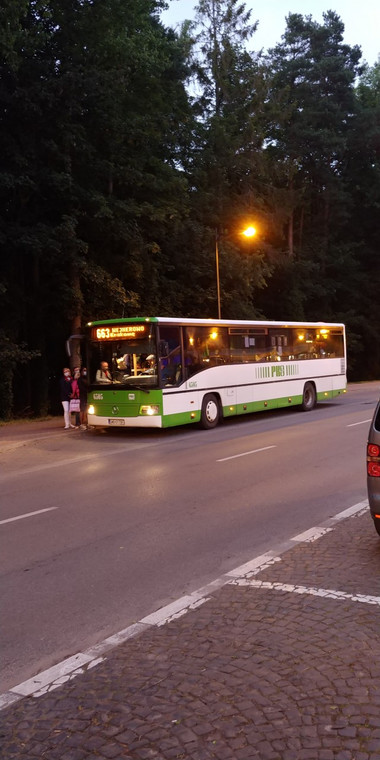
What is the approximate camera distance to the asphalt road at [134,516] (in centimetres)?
507

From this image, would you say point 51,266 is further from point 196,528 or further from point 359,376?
point 359,376

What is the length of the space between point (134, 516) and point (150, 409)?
26.5ft

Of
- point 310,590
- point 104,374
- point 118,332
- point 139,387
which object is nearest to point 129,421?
point 139,387

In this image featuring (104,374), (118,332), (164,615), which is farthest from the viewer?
(104,374)

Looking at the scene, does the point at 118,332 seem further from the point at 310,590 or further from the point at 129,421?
the point at 310,590

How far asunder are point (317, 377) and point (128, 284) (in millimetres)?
8652

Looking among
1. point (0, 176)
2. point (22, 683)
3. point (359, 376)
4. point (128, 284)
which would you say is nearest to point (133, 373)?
point (0, 176)

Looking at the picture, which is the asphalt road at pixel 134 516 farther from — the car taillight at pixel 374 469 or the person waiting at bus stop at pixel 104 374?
the person waiting at bus stop at pixel 104 374

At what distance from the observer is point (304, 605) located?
16.2 feet

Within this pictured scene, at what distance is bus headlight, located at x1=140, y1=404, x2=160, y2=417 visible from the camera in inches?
638

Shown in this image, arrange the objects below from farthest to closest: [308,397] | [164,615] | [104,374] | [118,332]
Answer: [308,397] → [104,374] → [118,332] → [164,615]

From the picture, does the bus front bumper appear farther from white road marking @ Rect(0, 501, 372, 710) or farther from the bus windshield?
white road marking @ Rect(0, 501, 372, 710)

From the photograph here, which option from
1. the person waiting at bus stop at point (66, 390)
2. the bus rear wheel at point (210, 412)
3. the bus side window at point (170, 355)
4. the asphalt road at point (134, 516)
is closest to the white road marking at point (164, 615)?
the asphalt road at point (134, 516)

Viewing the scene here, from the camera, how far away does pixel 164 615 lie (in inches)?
193
